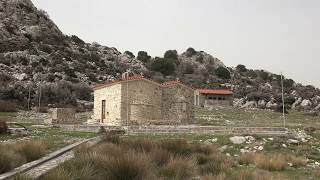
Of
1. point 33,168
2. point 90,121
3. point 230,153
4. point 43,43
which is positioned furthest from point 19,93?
point 33,168

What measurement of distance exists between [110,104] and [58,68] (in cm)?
3389

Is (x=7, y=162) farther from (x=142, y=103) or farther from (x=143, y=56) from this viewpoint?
(x=143, y=56)

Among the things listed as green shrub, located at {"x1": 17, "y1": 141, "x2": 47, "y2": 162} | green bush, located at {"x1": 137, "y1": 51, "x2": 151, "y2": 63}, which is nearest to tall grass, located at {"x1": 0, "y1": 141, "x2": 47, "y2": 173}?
green shrub, located at {"x1": 17, "y1": 141, "x2": 47, "y2": 162}

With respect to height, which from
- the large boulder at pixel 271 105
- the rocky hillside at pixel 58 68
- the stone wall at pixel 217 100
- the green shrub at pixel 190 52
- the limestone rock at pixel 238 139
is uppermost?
the green shrub at pixel 190 52

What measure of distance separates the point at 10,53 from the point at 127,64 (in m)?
29.7

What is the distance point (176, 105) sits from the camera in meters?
33.2

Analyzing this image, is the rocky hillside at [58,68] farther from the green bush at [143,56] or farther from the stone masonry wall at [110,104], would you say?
the stone masonry wall at [110,104]

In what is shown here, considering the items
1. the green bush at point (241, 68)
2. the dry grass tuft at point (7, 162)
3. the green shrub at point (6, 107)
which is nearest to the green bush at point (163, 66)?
the green bush at point (241, 68)

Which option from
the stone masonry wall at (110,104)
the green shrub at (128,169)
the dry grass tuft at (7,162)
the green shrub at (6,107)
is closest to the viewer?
the dry grass tuft at (7,162)

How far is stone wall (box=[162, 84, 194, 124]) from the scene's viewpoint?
109 feet

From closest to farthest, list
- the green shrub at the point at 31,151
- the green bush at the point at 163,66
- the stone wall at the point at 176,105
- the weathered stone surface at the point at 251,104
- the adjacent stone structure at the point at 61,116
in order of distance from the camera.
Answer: the green shrub at the point at 31,151
the adjacent stone structure at the point at 61,116
the stone wall at the point at 176,105
the weathered stone surface at the point at 251,104
the green bush at the point at 163,66

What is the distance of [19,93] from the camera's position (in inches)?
1921

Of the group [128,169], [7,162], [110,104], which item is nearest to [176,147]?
[128,169]

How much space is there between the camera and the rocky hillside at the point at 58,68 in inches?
2060
